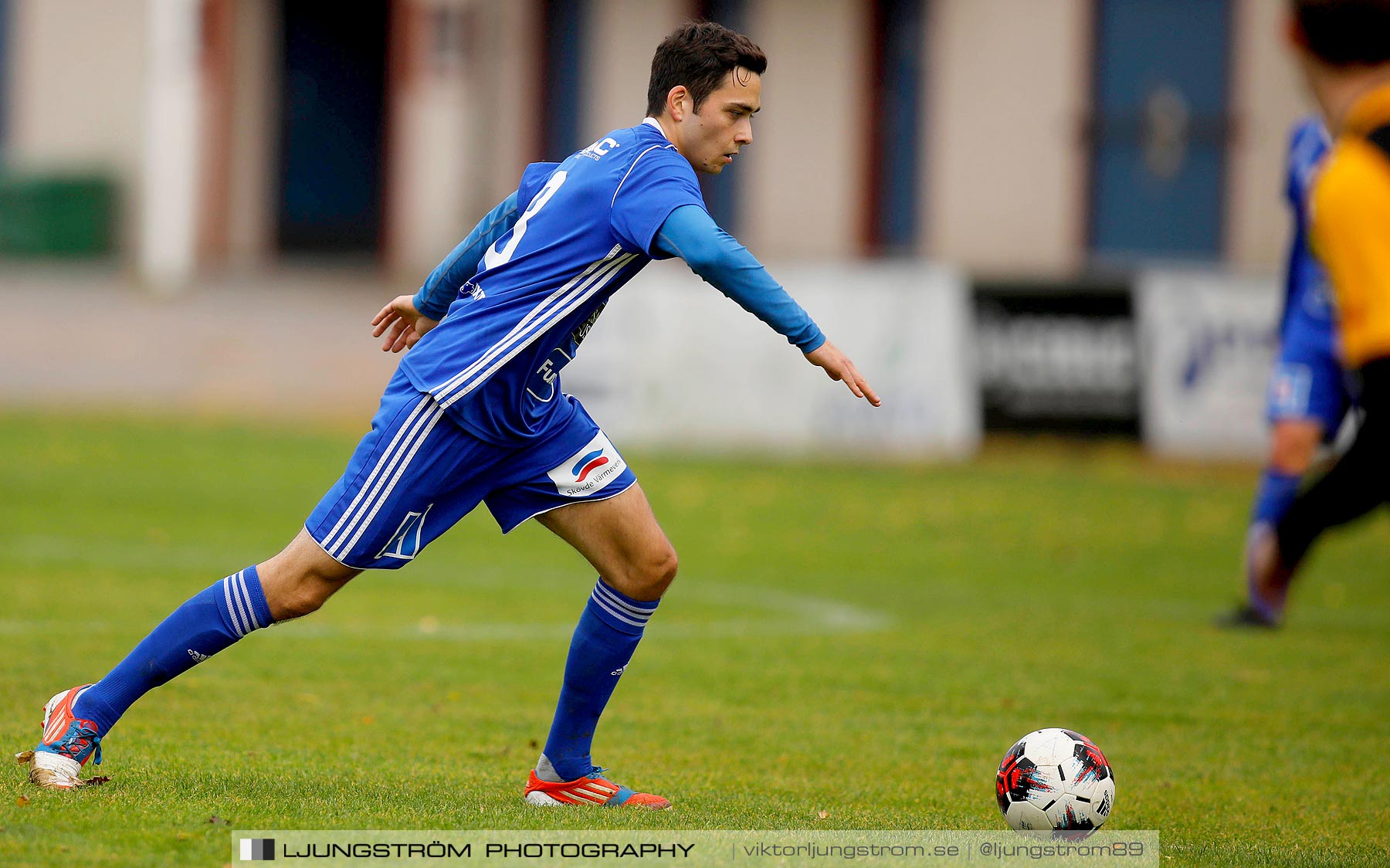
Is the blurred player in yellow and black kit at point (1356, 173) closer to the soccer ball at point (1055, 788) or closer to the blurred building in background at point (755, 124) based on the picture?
the soccer ball at point (1055, 788)

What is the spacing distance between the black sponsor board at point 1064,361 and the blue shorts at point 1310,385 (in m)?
6.93

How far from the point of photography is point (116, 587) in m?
8.96

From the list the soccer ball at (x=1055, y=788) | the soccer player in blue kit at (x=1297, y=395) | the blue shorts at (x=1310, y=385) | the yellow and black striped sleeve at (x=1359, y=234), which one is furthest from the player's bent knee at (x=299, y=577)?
the blue shorts at (x=1310, y=385)

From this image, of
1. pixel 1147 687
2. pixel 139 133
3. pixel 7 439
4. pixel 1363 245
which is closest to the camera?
pixel 1363 245

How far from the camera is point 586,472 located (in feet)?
16.1

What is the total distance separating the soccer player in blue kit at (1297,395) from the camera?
8.70 m

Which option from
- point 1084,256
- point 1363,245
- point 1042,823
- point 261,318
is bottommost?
point 261,318

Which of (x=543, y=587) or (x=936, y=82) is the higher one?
(x=936, y=82)

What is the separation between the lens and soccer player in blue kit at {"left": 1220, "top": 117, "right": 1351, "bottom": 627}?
28.5 feet

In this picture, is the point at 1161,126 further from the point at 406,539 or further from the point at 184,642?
the point at 184,642

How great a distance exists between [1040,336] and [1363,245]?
12.9 meters

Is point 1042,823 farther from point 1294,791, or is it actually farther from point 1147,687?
point 1147,687

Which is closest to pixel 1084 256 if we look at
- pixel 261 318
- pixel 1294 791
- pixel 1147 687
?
pixel 261 318

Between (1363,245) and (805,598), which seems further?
(805,598)
